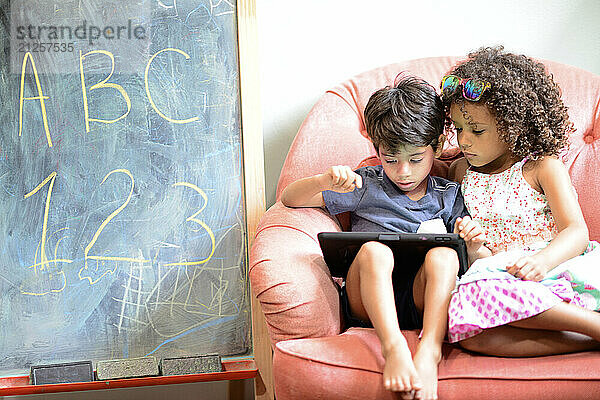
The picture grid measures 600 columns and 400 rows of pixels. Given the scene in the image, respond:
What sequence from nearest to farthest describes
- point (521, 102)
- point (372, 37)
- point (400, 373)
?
point (400, 373) < point (521, 102) < point (372, 37)

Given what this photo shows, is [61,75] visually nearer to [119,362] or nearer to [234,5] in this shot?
[234,5]

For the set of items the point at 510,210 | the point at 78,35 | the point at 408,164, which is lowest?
the point at 510,210

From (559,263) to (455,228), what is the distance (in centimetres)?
21

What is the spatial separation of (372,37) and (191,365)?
40.9 inches

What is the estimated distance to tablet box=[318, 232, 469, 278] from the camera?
1291 mm

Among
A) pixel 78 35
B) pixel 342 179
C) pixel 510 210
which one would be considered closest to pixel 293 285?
pixel 342 179

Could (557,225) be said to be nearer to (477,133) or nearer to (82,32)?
(477,133)

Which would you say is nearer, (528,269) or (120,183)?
(528,269)

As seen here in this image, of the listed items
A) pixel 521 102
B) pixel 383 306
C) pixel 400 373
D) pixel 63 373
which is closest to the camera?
pixel 400 373

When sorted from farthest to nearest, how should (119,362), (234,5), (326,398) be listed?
(234,5) → (119,362) → (326,398)

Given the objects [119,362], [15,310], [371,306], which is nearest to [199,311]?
[119,362]

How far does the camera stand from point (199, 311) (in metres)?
1.82

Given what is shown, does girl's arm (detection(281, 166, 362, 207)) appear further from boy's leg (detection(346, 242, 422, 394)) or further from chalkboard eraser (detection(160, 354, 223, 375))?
chalkboard eraser (detection(160, 354, 223, 375))

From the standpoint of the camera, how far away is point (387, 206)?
59.9 inches
